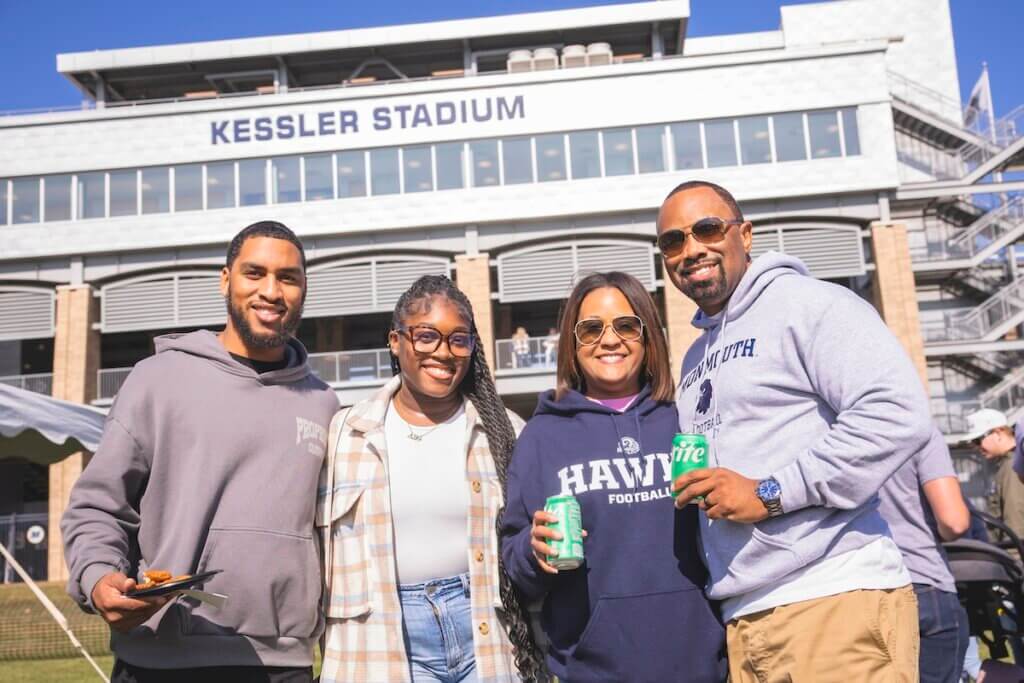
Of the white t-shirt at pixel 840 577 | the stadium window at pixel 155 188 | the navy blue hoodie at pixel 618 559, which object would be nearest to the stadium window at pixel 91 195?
the stadium window at pixel 155 188

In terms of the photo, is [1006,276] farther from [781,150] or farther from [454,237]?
[454,237]

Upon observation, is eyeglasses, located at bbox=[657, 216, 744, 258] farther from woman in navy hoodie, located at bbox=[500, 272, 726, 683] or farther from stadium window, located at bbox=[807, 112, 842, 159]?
stadium window, located at bbox=[807, 112, 842, 159]

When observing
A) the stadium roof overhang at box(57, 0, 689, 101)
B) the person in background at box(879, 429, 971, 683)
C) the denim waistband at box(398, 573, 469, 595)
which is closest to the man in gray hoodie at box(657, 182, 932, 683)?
the denim waistband at box(398, 573, 469, 595)

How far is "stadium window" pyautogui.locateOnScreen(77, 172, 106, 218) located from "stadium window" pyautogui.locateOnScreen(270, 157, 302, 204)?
575cm

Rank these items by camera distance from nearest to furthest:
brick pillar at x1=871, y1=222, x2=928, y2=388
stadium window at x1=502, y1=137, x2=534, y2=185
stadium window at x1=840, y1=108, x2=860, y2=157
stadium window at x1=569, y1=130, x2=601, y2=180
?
1. brick pillar at x1=871, y1=222, x2=928, y2=388
2. stadium window at x1=840, y1=108, x2=860, y2=157
3. stadium window at x1=569, y1=130, x2=601, y2=180
4. stadium window at x1=502, y1=137, x2=534, y2=185

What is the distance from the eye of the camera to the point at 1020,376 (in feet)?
94.3

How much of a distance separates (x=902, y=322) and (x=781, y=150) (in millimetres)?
6520

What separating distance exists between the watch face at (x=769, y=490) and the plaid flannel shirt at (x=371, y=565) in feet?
3.92

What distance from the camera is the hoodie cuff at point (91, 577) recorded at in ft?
9.21

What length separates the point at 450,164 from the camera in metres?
29.2

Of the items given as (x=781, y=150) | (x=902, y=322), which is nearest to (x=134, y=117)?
(x=781, y=150)

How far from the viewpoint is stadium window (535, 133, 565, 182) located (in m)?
28.8

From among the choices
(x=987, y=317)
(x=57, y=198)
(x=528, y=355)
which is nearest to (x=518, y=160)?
(x=528, y=355)

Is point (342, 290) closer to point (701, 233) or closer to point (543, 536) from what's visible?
point (701, 233)
